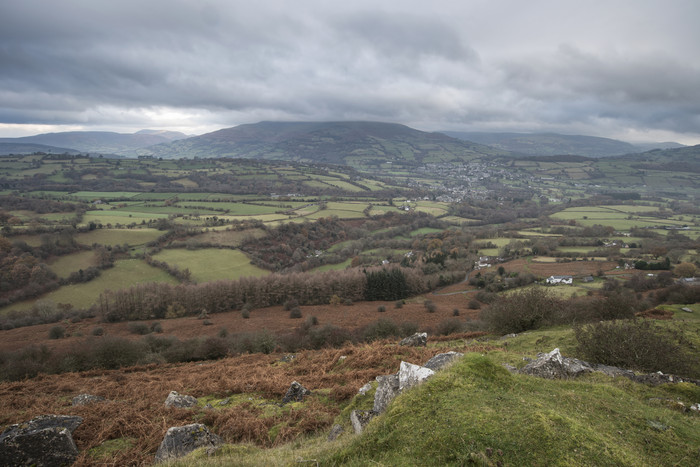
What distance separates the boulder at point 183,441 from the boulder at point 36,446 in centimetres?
235

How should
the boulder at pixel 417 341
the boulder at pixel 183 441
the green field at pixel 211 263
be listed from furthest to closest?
the green field at pixel 211 263, the boulder at pixel 417 341, the boulder at pixel 183 441

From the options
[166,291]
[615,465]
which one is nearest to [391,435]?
[615,465]

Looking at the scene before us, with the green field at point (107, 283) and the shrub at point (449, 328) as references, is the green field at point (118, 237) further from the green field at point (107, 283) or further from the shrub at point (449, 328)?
A: the shrub at point (449, 328)

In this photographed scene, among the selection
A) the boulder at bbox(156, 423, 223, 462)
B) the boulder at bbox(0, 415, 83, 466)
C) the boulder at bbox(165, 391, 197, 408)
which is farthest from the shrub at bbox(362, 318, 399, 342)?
the boulder at bbox(0, 415, 83, 466)

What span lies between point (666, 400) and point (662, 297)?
1425 inches

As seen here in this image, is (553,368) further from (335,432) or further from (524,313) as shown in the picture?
(524,313)

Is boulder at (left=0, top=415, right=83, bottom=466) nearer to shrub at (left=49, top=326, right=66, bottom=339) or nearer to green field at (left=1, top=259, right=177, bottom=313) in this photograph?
shrub at (left=49, top=326, right=66, bottom=339)

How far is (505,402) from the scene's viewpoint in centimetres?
780

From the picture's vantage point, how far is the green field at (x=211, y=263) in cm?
6544

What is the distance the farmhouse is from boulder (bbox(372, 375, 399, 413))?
5784 centimetres

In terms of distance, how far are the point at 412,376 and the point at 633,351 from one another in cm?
1231

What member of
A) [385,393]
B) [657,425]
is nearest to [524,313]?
[657,425]

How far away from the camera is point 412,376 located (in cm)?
949

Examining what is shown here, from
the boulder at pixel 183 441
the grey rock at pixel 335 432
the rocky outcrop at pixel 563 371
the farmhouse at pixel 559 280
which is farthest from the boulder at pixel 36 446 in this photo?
the farmhouse at pixel 559 280
